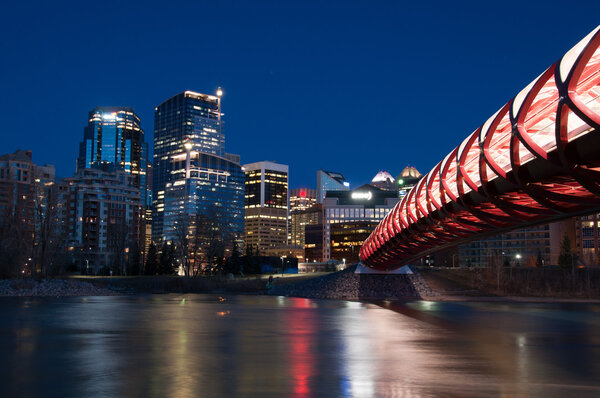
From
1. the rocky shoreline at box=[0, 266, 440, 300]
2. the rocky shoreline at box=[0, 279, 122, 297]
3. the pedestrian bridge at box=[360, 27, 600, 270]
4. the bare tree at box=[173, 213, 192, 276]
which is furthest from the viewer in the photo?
the bare tree at box=[173, 213, 192, 276]

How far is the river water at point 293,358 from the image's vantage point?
1431 centimetres

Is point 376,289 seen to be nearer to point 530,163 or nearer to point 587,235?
point 530,163

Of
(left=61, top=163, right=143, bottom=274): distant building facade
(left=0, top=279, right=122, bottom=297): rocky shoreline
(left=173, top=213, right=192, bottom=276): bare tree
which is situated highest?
(left=61, top=163, right=143, bottom=274): distant building facade

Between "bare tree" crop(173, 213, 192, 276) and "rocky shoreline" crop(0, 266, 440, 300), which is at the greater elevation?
"bare tree" crop(173, 213, 192, 276)

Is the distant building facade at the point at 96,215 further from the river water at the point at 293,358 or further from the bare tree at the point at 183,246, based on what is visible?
the river water at the point at 293,358

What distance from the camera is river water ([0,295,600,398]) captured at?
14.3 m

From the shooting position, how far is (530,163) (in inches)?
750

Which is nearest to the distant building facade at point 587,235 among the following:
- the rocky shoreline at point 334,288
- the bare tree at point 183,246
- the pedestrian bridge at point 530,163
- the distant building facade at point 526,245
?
the distant building facade at point 526,245

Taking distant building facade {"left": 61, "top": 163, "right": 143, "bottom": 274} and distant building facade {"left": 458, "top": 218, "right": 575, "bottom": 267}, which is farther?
distant building facade {"left": 61, "top": 163, "right": 143, "bottom": 274}

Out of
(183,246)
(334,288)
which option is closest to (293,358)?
(334,288)

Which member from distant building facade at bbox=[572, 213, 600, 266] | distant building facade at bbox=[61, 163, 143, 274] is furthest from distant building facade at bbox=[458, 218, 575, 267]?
distant building facade at bbox=[61, 163, 143, 274]

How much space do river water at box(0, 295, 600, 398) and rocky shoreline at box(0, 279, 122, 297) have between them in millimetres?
38161

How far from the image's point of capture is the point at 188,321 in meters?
32.3

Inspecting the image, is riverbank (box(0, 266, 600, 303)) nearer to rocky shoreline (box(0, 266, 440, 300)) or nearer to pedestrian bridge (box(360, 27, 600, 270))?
rocky shoreline (box(0, 266, 440, 300))
